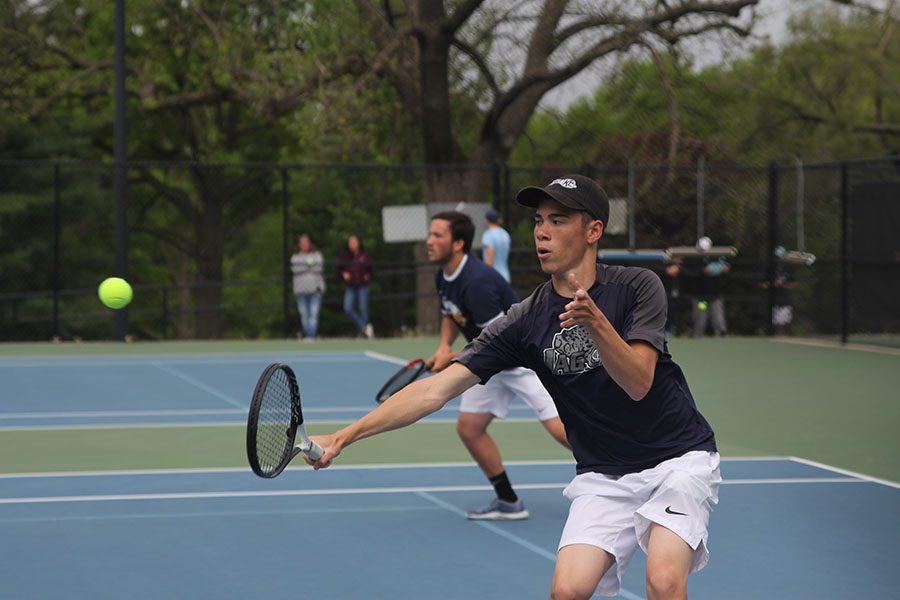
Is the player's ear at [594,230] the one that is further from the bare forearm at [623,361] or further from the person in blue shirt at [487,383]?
the person in blue shirt at [487,383]

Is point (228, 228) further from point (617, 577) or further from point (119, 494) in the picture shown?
point (617, 577)

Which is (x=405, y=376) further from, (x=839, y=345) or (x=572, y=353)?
(x=839, y=345)

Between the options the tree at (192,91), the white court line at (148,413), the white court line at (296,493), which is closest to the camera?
the white court line at (296,493)

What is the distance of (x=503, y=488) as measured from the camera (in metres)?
7.84

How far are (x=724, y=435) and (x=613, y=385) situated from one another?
7.38 metres

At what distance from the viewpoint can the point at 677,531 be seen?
426cm

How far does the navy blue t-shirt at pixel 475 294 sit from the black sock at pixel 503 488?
87 centimetres

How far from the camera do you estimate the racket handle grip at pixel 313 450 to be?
13.8 feet

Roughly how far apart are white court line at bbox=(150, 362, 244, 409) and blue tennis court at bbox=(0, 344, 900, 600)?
1778 millimetres

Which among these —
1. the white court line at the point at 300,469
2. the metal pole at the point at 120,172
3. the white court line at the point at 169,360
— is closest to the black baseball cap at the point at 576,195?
the white court line at the point at 300,469

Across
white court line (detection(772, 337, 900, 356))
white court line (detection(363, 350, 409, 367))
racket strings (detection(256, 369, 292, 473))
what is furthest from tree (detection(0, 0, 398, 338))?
racket strings (detection(256, 369, 292, 473))

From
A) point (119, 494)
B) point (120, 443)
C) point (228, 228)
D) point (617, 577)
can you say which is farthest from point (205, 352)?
point (228, 228)

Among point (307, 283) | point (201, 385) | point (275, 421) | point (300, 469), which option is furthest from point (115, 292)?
point (307, 283)

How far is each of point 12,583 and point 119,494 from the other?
2.38 meters
